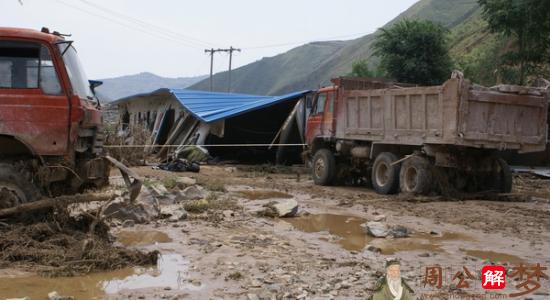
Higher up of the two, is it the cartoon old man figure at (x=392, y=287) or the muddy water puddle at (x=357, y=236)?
the cartoon old man figure at (x=392, y=287)

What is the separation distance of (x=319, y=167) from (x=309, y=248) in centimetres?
873

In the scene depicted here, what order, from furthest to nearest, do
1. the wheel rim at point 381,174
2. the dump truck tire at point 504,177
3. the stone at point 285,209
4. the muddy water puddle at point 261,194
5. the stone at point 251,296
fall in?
1. the wheel rim at point 381,174
2. the dump truck tire at point 504,177
3. the muddy water puddle at point 261,194
4. the stone at point 285,209
5. the stone at point 251,296

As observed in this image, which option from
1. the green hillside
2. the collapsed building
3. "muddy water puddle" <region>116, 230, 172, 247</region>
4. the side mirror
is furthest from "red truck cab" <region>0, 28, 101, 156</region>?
the green hillside

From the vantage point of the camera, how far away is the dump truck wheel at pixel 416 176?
463 inches

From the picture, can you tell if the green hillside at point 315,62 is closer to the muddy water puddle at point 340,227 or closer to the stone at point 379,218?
the stone at point 379,218

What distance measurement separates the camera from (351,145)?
14695 mm

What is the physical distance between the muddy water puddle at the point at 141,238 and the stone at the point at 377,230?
2641 millimetres

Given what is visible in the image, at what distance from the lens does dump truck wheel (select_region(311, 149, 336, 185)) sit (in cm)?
1523

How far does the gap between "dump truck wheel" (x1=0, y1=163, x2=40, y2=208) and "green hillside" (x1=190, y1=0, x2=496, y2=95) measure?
154ft

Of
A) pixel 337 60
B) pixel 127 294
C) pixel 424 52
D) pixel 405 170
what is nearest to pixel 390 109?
pixel 405 170

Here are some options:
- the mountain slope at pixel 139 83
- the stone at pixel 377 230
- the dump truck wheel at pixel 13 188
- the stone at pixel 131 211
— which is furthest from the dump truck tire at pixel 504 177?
the mountain slope at pixel 139 83

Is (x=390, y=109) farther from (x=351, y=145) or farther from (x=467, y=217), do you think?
(x=467, y=217)

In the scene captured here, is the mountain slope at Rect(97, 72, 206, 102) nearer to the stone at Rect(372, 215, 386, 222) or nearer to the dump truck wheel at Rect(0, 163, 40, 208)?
the stone at Rect(372, 215, 386, 222)

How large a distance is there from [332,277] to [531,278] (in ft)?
6.00
